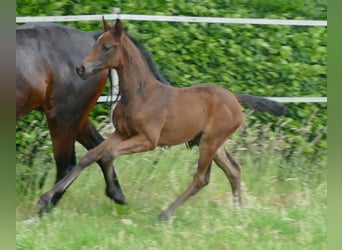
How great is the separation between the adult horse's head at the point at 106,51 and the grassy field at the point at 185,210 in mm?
1026

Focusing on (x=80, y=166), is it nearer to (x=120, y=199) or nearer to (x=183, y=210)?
(x=120, y=199)

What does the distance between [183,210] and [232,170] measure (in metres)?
0.47


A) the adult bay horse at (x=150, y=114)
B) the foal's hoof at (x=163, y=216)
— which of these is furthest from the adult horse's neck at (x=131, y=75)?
the foal's hoof at (x=163, y=216)

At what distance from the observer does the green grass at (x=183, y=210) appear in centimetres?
394

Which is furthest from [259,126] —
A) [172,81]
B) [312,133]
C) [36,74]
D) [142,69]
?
[36,74]

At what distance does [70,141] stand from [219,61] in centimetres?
208

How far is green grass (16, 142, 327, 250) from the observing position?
12.9 ft

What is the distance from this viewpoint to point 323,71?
6.35 m

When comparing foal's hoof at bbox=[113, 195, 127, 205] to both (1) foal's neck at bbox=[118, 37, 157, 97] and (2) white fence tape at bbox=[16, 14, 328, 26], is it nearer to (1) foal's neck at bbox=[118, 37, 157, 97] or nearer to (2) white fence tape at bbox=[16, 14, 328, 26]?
(1) foal's neck at bbox=[118, 37, 157, 97]

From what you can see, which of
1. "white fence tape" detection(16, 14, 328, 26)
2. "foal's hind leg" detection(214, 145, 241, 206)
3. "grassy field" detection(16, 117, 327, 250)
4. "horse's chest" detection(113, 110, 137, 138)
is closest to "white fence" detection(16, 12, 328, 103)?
"white fence tape" detection(16, 14, 328, 26)

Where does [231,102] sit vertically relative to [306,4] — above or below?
below

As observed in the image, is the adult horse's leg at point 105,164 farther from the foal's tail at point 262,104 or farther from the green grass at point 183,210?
the foal's tail at point 262,104

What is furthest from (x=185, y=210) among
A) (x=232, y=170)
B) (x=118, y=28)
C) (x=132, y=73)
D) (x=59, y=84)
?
(x=118, y=28)

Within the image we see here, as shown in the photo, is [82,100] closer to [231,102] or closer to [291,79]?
[231,102]
